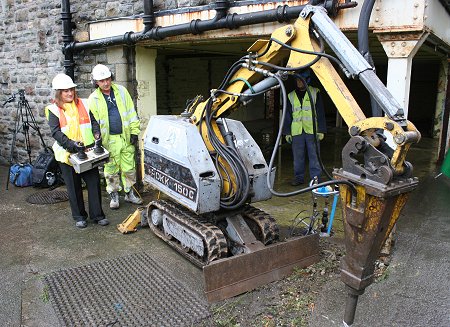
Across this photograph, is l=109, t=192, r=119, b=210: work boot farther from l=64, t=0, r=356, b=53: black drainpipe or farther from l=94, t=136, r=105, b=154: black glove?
l=64, t=0, r=356, b=53: black drainpipe

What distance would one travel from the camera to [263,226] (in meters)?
4.05

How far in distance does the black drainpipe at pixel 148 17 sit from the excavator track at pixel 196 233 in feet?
8.26

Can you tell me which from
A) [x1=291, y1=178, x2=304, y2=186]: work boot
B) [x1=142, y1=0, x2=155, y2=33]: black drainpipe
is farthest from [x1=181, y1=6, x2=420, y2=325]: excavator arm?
[x1=291, y1=178, x2=304, y2=186]: work boot

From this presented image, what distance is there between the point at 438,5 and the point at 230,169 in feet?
9.33

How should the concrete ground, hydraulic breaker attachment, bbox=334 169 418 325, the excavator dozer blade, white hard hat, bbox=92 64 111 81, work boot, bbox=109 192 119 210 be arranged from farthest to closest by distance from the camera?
work boot, bbox=109 192 119 210 < white hard hat, bbox=92 64 111 81 < the excavator dozer blade < the concrete ground < hydraulic breaker attachment, bbox=334 169 418 325

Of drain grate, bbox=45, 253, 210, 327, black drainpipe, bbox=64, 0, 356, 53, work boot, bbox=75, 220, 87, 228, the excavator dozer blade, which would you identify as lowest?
drain grate, bbox=45, 253, 210, 327

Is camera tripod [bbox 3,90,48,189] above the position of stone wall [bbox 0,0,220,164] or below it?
below

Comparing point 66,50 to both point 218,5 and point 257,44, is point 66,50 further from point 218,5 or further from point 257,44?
point 257,44

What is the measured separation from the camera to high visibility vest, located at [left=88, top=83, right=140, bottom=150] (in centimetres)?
544

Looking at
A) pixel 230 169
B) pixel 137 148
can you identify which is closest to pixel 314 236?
pixel 230 169

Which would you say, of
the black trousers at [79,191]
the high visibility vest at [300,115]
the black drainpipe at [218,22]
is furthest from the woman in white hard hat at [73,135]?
the high visibility vest at [300,115]

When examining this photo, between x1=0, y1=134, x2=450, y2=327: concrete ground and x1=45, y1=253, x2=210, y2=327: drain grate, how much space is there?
117mm

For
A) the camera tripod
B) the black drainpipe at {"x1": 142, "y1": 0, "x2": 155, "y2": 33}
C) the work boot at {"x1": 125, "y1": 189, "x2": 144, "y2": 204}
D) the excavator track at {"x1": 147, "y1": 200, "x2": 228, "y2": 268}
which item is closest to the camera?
the excavator track at {"x1": 147, "y1": 200, "x2": 228, "y2": 268}

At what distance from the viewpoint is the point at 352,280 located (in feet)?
7.75
